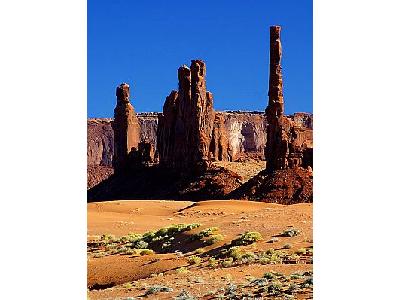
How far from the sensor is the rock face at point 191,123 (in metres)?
55.9

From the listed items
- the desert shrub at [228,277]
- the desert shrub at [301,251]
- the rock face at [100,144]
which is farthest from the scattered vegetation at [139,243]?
the rock face at [100,144]

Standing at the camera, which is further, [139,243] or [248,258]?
[139,243]

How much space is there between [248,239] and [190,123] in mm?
41008

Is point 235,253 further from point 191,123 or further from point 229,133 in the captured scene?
point 229,133

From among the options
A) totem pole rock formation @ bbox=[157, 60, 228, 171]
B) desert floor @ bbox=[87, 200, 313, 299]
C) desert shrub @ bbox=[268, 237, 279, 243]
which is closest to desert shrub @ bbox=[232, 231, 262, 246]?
desert floor @ bbox=[87, 200, 313, 299]

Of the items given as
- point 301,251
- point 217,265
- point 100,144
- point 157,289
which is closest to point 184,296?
point 157,289

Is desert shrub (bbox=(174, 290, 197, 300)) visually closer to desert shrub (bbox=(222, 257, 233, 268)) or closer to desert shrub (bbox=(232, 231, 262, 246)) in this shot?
desert shrub (bbox=(222, 257, 233, 268))

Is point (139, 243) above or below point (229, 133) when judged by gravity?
below

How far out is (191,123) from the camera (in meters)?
57.9

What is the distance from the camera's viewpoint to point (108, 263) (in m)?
18.5

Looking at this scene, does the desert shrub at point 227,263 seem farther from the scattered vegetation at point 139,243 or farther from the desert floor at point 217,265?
the scattered vegetation at point 139,243
